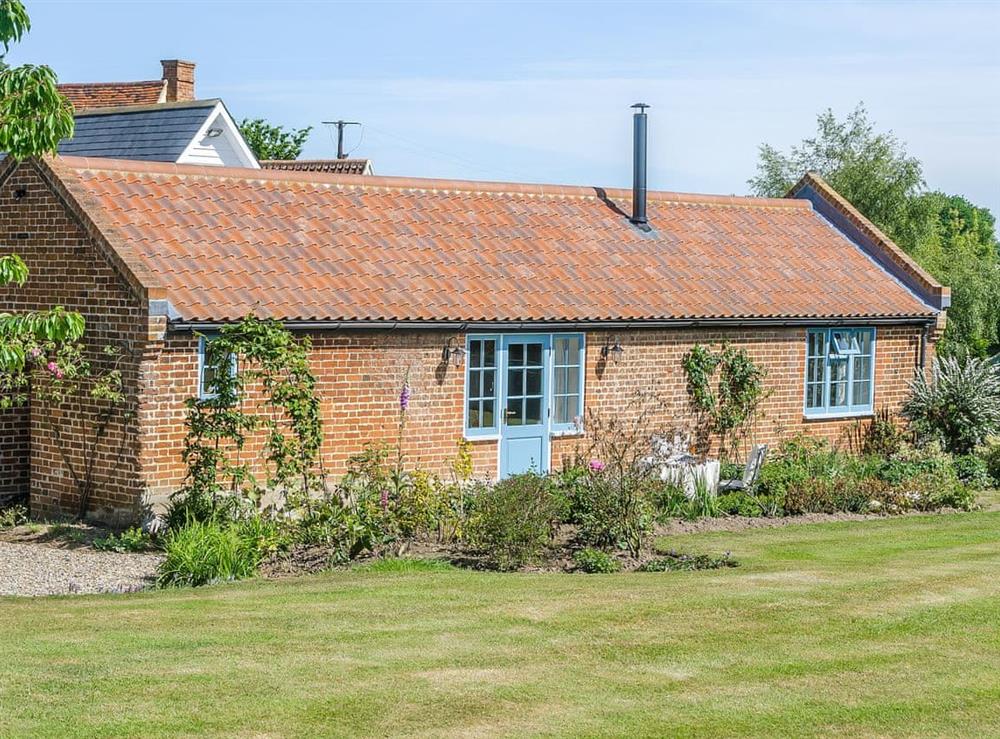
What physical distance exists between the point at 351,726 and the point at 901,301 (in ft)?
60.7

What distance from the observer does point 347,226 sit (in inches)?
797

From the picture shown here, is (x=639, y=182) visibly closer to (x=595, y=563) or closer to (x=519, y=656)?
(x=595, y=563)

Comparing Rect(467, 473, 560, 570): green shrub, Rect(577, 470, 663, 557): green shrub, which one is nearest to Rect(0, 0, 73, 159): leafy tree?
Rect(467, 473, 560, 570): green shrub

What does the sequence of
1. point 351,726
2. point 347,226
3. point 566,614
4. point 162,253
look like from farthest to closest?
point 347,226
point 162,253
point 566,614
point 351,726

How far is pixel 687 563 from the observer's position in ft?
50.3

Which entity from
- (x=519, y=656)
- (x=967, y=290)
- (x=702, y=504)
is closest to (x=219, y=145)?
(x=702, y=504)

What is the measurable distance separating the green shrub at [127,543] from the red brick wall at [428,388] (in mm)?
708

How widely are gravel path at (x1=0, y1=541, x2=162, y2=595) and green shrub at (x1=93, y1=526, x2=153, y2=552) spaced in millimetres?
151

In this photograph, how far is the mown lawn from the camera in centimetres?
915

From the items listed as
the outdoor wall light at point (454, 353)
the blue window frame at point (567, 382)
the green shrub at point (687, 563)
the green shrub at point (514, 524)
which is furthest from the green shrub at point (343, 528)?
the blue window frame at point (567, 382)

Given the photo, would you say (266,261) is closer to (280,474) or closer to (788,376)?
(280,474)

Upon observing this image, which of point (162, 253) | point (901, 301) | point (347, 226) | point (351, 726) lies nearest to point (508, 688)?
point (351, 726)

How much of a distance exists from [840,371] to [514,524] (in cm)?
1081

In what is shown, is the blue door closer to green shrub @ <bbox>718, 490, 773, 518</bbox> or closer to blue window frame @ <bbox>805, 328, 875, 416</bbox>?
green shrub @ <bbox>718, 490, 773, 518</bbox>
